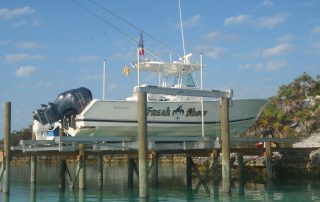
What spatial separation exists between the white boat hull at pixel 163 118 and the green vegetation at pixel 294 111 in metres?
11.6

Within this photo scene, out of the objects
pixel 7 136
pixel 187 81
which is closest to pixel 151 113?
pixel 187 81

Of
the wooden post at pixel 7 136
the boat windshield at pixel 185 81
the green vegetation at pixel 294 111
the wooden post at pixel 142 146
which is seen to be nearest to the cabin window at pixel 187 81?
the boat windshield at pixel 185 81

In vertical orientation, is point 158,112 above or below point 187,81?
below

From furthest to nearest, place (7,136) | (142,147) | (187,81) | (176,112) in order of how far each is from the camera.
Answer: (187,81) < (176,112) < (7,136) < (142,147)

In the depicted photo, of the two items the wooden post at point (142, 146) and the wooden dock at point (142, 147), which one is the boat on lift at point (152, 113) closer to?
the wooden dock at point (142, 147)

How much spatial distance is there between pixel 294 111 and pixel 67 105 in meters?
25.6

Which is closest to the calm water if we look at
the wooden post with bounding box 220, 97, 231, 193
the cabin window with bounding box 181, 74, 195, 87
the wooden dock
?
the wooden dock

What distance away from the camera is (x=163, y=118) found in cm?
2567

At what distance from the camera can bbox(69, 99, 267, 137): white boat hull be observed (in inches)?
960

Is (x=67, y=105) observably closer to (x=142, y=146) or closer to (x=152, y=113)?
(x=152, y=113)

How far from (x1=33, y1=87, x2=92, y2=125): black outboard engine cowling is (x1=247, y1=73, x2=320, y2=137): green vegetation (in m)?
19.4

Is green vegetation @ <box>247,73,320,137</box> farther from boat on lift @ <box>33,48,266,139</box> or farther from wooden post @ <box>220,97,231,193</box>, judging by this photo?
wooden post @ <box>220,97,231,193</box>

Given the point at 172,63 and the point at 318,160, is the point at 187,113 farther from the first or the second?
the point at 318,160

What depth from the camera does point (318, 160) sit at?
90.8 feet
